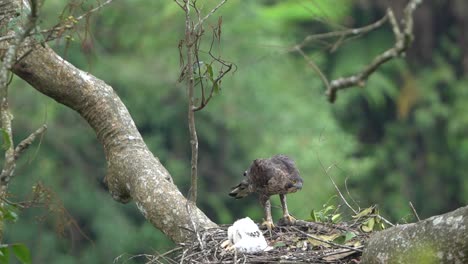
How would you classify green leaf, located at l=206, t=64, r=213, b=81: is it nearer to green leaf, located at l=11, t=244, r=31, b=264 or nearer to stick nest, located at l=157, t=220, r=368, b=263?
stick nest, located at l=157, t=220, r=368, b=263

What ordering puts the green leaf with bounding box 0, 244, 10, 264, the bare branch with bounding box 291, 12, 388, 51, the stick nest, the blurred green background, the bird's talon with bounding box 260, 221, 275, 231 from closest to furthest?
the bare branch with bounding box 291, 12, 388, 51, the green leaf with bounding box 0, 244, 10, 264, the stick nest, the bird's talon with bounding box 260, 221, 275, 231, the blurred green background

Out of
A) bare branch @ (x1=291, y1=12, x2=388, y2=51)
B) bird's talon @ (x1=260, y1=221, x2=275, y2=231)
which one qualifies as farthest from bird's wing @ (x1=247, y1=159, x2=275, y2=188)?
bare branch @ (x1=291, y1=12, x2=388, y2=51)

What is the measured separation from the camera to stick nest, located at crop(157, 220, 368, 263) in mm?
5879

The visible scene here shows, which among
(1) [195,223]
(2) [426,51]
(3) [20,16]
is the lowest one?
(1) [195,223]

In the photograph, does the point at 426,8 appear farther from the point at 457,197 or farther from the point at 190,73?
the point at 190,73

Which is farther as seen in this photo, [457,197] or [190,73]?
[457,197]

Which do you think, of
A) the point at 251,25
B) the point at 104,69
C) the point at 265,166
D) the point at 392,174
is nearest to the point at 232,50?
the point at 251,25

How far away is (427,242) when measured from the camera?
4.91m

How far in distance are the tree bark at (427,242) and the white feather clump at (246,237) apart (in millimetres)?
999

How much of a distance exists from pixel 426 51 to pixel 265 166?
67.3ft

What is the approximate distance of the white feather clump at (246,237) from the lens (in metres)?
6.16

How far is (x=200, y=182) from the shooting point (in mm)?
20094

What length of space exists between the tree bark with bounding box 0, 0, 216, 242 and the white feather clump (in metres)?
0.25

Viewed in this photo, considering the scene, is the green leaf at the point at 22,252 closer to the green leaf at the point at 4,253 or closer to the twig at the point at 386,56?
the green leaf at the point at 4,253
